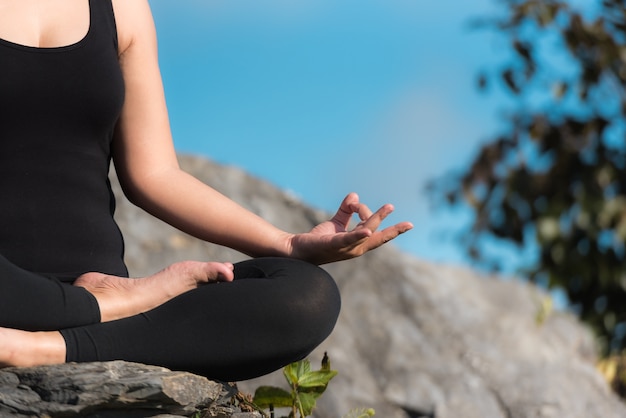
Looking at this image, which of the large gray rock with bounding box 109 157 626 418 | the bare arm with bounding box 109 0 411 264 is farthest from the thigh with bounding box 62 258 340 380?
the large gray rock with bounding box 109 157 626 418

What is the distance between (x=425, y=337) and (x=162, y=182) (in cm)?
260

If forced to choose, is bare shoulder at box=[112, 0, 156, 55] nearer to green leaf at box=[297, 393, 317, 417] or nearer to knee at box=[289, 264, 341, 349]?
knee at box=[289, 264, 341, 349]

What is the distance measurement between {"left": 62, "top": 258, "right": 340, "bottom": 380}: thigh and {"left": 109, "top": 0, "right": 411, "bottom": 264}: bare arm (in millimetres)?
210

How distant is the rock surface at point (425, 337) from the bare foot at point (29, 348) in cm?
227

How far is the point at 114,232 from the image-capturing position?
2988mm

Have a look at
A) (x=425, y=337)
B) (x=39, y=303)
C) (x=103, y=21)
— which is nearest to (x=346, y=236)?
(x=39, y=303)

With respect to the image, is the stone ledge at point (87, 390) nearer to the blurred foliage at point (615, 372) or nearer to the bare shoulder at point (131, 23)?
the bare shoulder at point (131, 23)

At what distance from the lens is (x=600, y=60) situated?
24.0ft

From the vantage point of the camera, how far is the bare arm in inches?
115

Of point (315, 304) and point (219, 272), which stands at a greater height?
point (219, 272)

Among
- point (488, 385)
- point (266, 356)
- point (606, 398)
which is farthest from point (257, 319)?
point (606, 398)

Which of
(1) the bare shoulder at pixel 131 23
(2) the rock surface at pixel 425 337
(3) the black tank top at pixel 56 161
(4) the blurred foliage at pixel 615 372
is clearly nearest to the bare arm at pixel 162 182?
(1) the bare shoulder at pixel 131 23

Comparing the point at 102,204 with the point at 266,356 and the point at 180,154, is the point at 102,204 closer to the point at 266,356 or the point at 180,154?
the point at 266,356

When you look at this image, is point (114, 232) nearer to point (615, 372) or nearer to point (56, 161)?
Result: point (56, 161)
